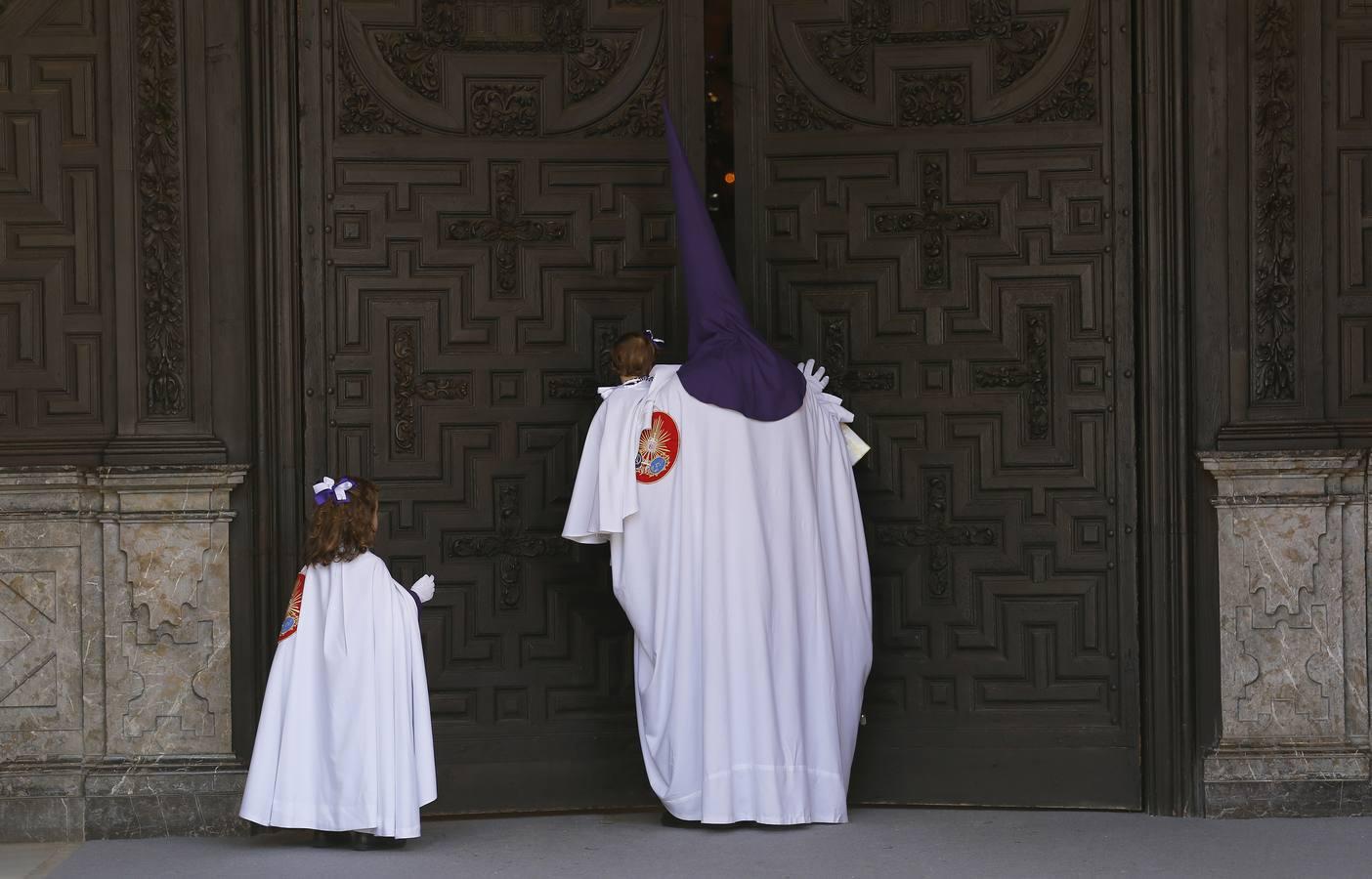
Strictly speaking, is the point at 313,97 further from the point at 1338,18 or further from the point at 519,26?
the point at 1338,18

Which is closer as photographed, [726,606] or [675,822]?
[726,606]

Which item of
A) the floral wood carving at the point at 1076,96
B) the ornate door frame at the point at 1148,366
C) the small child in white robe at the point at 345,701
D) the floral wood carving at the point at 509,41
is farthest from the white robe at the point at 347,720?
the floral wood carving at the point at 1076,96

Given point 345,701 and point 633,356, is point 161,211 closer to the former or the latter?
point 633,356

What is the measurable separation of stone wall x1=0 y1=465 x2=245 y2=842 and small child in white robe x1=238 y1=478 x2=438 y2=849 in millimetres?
809

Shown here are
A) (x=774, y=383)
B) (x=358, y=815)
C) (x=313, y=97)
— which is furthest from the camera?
(x=313, y=97)

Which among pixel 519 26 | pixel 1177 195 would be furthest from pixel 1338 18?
pixel 519 26

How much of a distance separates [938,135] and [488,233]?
1896 mm

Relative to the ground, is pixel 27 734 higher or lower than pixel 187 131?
lower

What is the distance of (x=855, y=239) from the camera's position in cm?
703

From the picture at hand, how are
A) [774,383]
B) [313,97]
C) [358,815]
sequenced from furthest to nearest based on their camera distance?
[313,97] < [774,383] < [358,815]

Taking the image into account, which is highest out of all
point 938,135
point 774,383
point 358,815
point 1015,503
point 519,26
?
point 519,26

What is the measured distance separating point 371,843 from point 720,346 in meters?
2.21

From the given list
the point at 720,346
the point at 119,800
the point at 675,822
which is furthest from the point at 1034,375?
the point at 119,800

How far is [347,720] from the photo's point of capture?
5.84 metres
